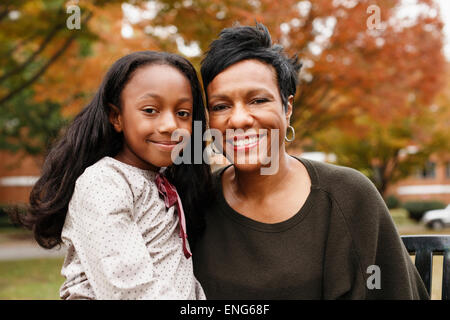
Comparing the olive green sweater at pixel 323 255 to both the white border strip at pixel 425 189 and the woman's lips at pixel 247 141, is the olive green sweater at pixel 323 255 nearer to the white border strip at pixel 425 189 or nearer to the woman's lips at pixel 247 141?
the woman's lips at pixel 247 141

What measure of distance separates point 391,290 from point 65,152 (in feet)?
5.53

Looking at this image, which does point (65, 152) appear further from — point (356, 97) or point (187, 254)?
point (356, 97)

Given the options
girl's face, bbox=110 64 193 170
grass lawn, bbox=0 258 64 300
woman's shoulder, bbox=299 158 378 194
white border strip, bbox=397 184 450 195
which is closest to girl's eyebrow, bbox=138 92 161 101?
girl's face, bbox=110 64 193 170

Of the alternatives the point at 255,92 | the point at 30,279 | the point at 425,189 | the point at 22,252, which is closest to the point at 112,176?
the point at 255,92

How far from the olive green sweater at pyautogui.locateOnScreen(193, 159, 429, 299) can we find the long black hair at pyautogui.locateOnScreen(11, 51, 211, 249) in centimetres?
76

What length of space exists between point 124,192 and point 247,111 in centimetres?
72

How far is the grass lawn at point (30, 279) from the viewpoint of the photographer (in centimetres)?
716

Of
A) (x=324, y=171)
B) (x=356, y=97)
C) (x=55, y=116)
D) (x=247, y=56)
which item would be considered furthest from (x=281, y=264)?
(x=55, y=116)

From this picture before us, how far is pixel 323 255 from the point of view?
2279 millimetres

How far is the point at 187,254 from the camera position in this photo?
2.17 metres

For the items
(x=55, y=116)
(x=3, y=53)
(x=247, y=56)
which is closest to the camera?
(x=247, y=56)

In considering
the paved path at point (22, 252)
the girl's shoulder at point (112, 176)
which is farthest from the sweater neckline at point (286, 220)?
the paved path at point (22, 252)

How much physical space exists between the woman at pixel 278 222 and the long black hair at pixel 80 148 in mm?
255

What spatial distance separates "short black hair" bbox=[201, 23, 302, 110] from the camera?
91.5 inches
